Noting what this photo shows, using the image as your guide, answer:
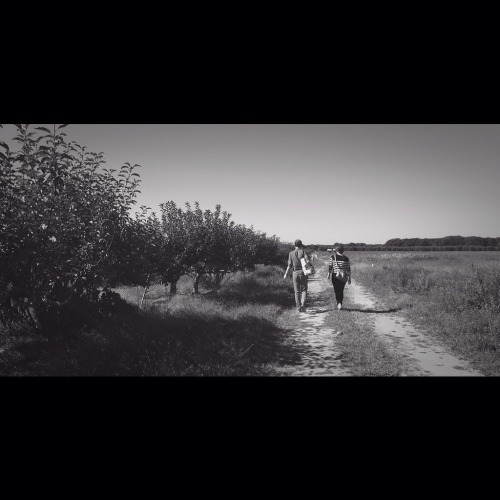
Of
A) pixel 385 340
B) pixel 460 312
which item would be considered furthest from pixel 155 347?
pixel 460 312

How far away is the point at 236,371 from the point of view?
15.1 ft

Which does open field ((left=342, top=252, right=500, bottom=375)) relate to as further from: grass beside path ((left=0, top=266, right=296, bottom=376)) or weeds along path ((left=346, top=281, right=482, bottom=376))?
grass beside path ((left=0, top=266, right=296, bottom=376))

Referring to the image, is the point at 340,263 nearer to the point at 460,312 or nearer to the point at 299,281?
the point at 299,281

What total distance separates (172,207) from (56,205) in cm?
707

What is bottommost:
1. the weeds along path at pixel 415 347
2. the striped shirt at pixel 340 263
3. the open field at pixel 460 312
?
the weeds along path at pixel 415 347

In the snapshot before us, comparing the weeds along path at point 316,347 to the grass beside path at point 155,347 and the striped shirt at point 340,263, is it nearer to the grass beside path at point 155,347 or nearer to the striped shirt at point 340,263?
→ the grass beside path at point 155,347

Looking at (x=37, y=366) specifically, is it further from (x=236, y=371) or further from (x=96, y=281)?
(x=236, y=371)

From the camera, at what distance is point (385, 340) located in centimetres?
593

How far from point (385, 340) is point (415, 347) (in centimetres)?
57

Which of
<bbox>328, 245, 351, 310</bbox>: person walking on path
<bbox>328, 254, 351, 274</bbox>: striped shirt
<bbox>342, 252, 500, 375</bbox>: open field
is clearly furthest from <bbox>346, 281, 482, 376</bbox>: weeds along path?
<bbox>328, 254, 351, 274</bbox>: striped shirt

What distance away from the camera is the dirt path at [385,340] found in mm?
4547

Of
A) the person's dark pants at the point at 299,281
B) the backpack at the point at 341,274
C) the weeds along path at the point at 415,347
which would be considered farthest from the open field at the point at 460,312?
the person's dark pants at the point at 299,281

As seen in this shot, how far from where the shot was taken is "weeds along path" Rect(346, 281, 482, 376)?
14.7 ft
